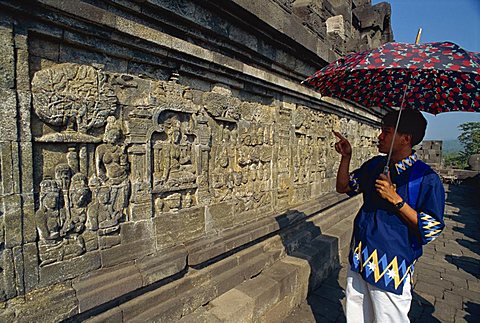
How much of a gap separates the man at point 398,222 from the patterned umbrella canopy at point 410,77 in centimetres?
46

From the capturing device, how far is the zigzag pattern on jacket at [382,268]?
6.66 ft

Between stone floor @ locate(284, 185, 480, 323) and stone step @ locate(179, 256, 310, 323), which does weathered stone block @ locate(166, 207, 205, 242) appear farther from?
stone floor @ locate(284, 185, 480, 323)

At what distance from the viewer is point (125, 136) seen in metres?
2.37

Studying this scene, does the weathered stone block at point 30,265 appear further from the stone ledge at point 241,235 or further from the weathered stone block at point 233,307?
the weathered stone block at point 233,307

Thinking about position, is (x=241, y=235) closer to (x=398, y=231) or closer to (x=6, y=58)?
(x=398, y=231)

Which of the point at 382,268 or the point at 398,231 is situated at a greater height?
the point at 398,231

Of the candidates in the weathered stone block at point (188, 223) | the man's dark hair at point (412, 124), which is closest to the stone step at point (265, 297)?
the weathered stone block at point (188, 223)

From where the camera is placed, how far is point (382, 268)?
6.81ft

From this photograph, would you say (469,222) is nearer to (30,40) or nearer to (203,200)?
(203,200)

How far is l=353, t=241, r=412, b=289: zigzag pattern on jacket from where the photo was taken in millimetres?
2031

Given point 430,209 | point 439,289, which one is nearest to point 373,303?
point 430,209

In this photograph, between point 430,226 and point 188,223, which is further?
point 188,223

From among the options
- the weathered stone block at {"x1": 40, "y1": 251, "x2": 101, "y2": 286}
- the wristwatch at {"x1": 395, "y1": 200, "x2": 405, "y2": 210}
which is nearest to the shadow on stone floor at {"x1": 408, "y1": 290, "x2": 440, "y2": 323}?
the wristwatch at {"x1": 395, "y1": 200, "x2": 405, "y2": 210}

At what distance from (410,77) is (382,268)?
1783 mm
